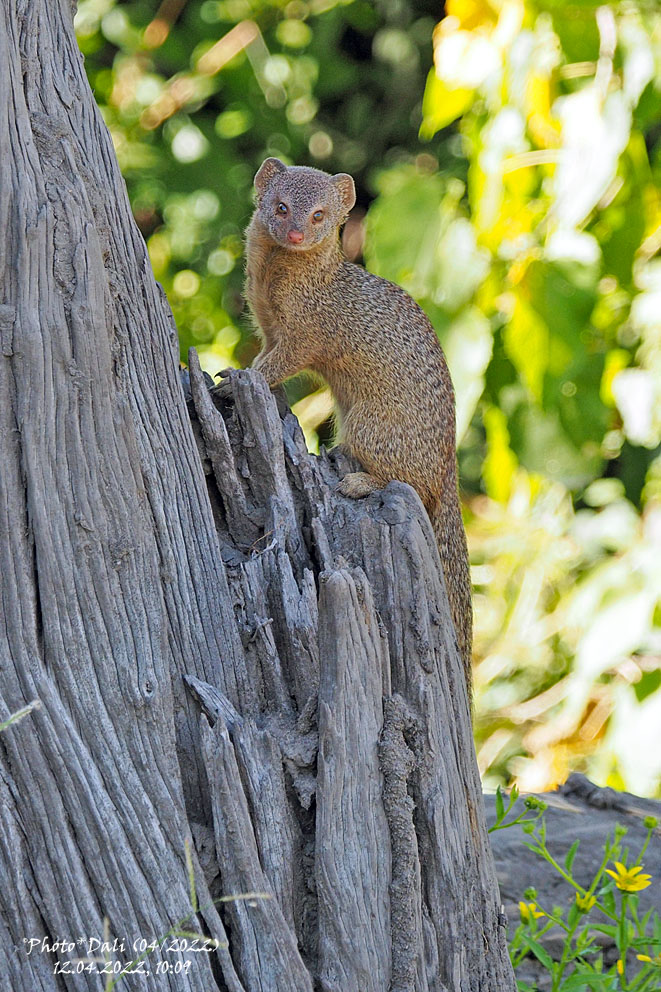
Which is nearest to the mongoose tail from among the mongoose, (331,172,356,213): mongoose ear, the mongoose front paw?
the mongoose

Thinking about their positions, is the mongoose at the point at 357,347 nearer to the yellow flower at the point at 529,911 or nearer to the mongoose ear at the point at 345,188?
the mongoose ear at the point at 345,188

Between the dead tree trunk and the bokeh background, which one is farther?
the bokeh background

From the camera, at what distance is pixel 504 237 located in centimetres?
258

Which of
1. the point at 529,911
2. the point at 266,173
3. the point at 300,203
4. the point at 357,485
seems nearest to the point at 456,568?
the point at 357,485

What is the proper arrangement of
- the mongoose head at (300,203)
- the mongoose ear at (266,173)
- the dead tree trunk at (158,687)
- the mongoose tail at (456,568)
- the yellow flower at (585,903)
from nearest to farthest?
1. the dead tree trunk at (158,687)
2. the yellow flower at (585,903)
3. the mongoose tail at (456,568)
4. the mongoose head at (300,203)
5. the mongoose ear at (266,173)

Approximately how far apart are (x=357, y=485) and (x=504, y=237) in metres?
1.09

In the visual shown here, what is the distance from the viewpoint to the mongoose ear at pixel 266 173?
2260 mm

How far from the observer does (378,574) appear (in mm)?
1413

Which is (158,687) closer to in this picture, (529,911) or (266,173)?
(529,911)

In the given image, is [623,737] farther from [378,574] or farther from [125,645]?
[125,645]

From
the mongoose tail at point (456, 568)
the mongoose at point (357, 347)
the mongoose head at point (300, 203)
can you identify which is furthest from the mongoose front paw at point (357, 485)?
the mongoose head at point (300, 203)

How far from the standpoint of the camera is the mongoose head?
2131 mm

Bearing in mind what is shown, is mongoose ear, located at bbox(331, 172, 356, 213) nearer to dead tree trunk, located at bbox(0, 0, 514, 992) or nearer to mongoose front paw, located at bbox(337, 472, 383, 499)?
mongoose front paw, located at bbox(337, 472, 383, 499)

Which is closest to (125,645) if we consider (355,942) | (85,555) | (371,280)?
(85,555)
